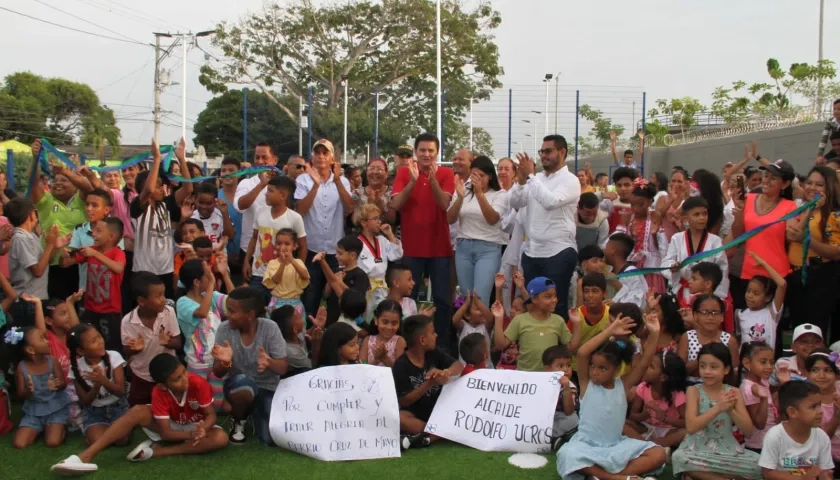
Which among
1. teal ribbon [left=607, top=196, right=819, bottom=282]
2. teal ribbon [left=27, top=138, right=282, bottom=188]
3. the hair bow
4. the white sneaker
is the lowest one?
the white sneaker

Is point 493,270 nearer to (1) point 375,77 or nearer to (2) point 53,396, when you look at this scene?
(2) point 53,396

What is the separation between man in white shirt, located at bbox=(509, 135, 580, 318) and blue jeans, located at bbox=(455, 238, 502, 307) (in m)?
0.40

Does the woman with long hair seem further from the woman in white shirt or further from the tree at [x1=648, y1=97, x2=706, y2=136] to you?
the tree at [x1=648, y1=97, x2=706, y2=136]

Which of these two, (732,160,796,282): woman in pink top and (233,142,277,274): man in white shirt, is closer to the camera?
(732,160,796,282): woman in pink top

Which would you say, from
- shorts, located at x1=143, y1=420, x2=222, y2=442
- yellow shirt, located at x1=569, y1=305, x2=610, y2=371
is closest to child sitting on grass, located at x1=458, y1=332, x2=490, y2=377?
yellow shirt, located at x1=569, y1=305, x2=610, y2=371

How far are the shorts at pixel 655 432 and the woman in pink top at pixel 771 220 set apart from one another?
69.0 inches

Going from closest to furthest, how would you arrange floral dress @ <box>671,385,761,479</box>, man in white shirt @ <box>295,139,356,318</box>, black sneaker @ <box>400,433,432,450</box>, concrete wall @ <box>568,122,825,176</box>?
floral dress @ <box>671,385,761,479</box> → black sneaker @ <box>400,433,432,450</box> → man in white shirt @ <box>295,139,356,318</box> → concrete wall @ <box>568,122,825,176</box>

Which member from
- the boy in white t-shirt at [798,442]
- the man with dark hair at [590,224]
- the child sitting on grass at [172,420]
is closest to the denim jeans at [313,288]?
the child sitting on grass at [172,420]

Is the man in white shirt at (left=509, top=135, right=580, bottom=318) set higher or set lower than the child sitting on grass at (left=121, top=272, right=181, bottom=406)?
higher

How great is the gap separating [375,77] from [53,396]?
28.4 metres

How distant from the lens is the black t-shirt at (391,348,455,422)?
5625 millimetres

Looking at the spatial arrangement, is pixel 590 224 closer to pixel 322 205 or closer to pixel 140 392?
pixel 322 205

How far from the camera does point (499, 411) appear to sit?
5.48 metres

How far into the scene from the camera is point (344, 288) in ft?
21.9
